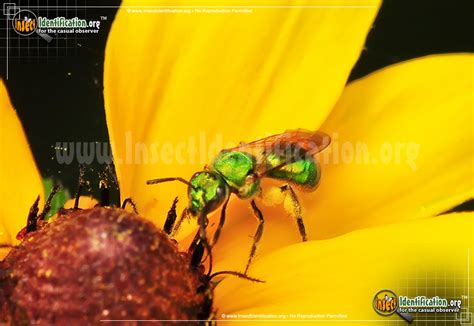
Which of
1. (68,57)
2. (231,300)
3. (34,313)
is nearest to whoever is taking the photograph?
(34,313)

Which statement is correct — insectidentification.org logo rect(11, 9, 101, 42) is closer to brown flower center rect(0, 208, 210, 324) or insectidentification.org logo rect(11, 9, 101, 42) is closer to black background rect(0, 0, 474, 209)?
black background rect(0, 0, 474, 209)

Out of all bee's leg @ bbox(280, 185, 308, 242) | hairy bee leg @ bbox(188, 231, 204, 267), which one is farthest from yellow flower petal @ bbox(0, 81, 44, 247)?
bee's leg @ bbox(280, 185, 308, 242)

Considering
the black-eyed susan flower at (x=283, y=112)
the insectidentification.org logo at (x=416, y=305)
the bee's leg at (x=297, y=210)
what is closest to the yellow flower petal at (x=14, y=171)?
the black-eyed susan flower at (x=283, y=112)

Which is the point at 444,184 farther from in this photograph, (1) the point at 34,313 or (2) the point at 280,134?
(1) the point at 34,313

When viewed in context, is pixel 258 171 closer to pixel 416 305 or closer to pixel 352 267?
pixel 352 267

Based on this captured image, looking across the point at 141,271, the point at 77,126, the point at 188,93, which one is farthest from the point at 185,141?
the point at 141,271
